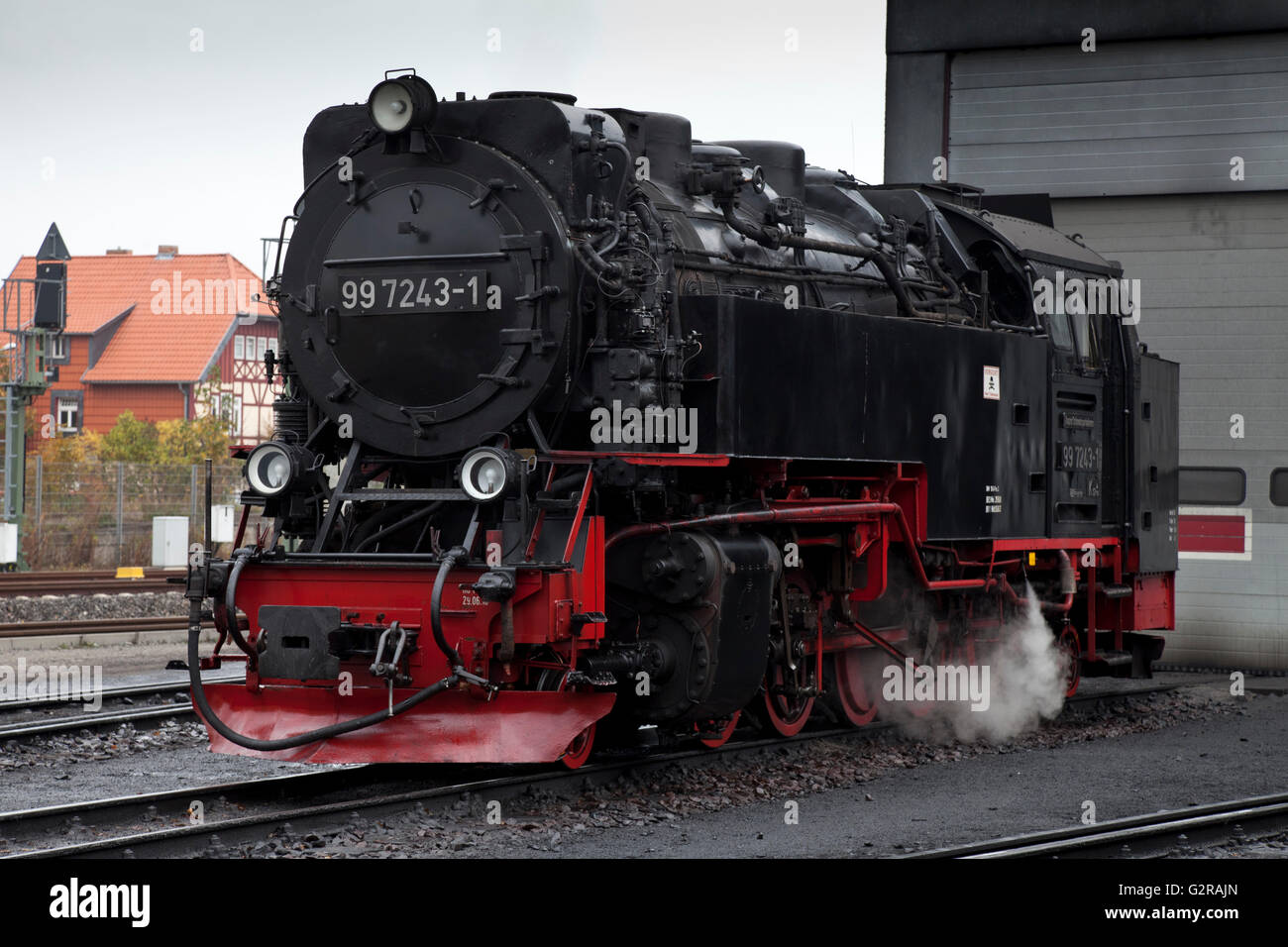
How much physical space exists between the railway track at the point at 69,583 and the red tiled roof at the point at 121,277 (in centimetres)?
3145

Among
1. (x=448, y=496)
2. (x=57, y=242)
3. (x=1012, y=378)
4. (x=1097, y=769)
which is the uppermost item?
(x=57, y=242)

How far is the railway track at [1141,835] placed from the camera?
6.90 m

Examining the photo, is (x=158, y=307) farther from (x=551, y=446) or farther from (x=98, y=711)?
(x=551, y=446)

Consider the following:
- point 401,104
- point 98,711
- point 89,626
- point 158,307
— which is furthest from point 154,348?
point 401,104

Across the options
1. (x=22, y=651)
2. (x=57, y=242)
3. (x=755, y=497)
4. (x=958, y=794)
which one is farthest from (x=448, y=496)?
(x=57, y=242)

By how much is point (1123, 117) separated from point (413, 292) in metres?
10.1

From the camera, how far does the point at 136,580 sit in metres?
20.8

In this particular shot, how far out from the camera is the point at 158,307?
5306 cm

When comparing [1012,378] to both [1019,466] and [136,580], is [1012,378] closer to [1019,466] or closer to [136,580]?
[1019,466]

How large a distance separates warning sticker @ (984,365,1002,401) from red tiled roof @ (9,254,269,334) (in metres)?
43.6

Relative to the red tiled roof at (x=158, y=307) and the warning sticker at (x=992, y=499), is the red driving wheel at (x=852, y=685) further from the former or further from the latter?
the red tiled roof at (x=158, y=307)

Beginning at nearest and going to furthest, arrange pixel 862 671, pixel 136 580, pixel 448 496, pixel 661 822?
pixel 661 822 < pixel 448 496 < pixel 862 671 < pixel 136 580
